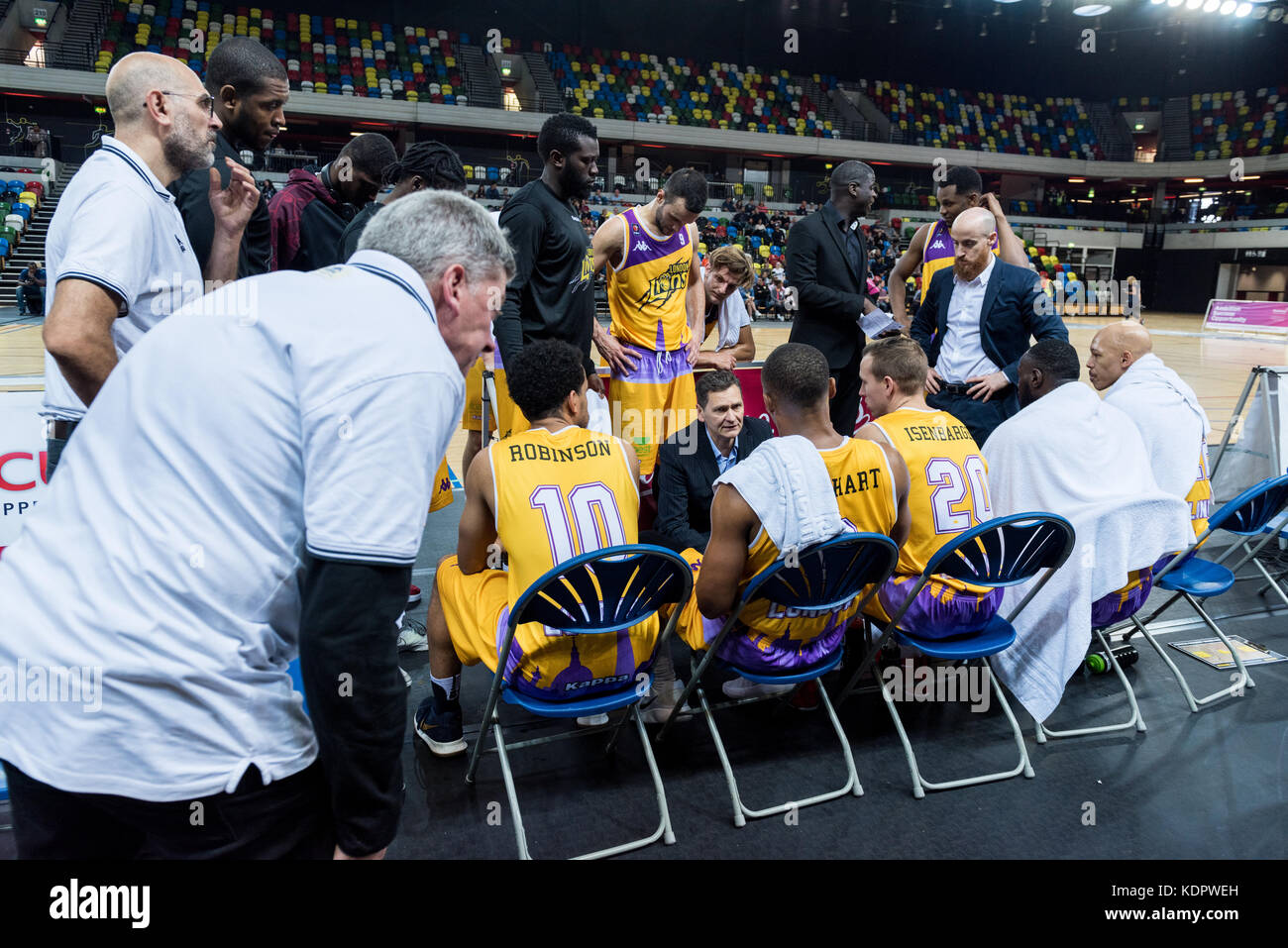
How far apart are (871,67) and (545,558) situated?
32505 millimetres

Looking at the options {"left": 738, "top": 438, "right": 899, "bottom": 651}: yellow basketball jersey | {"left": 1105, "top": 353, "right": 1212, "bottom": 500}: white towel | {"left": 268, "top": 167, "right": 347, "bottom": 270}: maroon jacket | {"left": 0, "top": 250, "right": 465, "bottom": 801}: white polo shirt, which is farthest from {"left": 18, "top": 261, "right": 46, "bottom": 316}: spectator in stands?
{"left": 1105, "top": 353, "right": 1212, "bottom": 500}: white towel

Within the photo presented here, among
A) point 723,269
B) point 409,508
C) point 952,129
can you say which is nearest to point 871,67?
point 952,129

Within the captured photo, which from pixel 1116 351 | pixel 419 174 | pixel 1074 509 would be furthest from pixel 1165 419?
pixel 419 174

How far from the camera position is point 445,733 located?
8.57ft

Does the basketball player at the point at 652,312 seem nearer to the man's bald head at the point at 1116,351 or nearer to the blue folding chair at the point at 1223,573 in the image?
the man's bald head at the point at 1116,351

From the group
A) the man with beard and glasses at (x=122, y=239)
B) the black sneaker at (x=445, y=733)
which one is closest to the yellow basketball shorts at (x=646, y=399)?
the black sneaker at (x=445, y=733)

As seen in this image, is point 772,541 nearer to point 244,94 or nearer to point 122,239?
point 122,239

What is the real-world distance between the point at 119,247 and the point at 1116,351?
3.83 metres

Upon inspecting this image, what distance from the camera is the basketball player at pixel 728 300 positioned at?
15.4 feet

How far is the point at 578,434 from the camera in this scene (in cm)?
231

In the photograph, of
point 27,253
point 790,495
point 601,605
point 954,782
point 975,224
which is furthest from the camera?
point 27,253

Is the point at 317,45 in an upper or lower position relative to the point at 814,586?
upper

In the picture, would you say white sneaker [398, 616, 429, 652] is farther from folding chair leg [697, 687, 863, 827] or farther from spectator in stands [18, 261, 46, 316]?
spectator in stands [18, 261, 46, 316]

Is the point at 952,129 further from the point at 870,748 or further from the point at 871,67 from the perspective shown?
the point at 870,748
